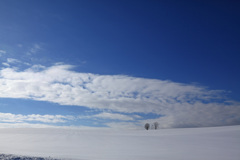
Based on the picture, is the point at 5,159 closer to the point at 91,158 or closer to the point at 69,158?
the point at 69,158

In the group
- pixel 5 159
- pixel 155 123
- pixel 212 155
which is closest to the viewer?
pixel 5 159

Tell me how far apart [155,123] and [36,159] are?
54.3 metres

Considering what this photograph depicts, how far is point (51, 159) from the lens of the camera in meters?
10.5

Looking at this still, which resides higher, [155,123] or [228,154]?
[155,123]

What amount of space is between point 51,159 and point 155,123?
54197 mm

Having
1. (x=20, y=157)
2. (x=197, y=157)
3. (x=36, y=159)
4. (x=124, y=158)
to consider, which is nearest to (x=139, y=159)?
(x=124, y=158)

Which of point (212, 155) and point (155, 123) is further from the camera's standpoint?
point (155, 123)

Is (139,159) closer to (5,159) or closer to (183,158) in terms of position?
(183,158)

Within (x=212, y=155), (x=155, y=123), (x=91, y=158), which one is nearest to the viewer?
(x=91, y=158)

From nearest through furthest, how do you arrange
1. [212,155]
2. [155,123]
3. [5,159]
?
1. [5,159]
2. [212,155]
3. [155,123]

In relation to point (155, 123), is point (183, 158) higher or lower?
lower

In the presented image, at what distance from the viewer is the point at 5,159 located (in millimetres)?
10414

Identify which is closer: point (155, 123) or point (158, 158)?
point (158, 158)

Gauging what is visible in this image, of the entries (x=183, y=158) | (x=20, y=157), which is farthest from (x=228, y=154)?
(x=20, y=157)
